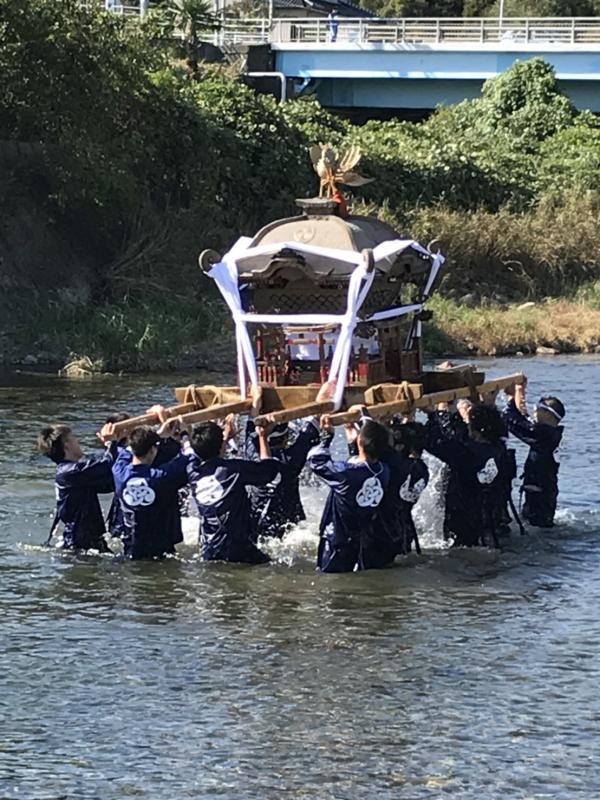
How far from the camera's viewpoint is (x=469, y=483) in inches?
545

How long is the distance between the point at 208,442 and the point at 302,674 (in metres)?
2.51

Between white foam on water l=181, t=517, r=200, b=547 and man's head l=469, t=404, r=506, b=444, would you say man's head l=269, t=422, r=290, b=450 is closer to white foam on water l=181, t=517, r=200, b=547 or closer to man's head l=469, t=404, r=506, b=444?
white foam on water l=181, t=517, r=200, b=547

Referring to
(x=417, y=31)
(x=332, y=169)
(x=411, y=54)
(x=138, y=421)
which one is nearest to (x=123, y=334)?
(x=332, y=169)

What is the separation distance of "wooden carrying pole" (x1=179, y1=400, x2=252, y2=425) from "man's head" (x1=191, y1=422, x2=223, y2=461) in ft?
1.95

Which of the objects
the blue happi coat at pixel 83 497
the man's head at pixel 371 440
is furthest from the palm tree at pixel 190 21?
the man's head at pixel 371 440

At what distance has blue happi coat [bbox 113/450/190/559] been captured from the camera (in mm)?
12719

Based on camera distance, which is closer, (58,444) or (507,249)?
(58,444)

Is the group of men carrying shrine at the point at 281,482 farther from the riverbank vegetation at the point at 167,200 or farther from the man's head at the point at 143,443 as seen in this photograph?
the riverbank vegetation at the point at 167,200

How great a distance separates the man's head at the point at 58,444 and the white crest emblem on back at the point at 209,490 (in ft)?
3.65

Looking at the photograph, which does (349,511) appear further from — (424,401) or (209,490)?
(424,401)

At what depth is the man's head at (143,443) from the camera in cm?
1255

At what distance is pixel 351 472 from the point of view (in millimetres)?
12422

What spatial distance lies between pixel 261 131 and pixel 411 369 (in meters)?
24.8

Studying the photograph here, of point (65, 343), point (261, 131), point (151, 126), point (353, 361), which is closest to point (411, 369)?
point (353, 361)
